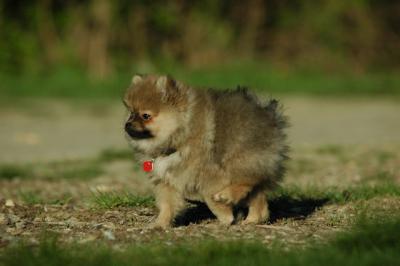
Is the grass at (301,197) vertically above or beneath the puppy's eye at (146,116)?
beneath

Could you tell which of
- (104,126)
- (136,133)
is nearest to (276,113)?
(136,133)

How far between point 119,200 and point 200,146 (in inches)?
51.6

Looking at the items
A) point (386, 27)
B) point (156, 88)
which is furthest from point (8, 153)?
point (386, 27)

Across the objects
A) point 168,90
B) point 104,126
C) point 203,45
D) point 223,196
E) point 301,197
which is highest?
point 203,45

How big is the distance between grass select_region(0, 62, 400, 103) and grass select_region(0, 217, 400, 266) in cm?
1385

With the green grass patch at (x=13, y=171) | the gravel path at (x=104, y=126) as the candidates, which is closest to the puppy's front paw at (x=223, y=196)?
the green grass patch at (x=13, y=171)

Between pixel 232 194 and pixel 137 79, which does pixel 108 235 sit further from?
pixel 137 79

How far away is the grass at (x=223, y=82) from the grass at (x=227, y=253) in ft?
45.4

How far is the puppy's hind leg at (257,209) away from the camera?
6.51 m

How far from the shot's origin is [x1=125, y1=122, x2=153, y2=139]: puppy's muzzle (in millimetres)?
→ 6133

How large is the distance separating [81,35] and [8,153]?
8455mm

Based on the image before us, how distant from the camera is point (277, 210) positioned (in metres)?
Result: 7.24

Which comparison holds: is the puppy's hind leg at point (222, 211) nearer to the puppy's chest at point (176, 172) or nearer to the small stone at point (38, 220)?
the puppy's chest at point (176, 172)

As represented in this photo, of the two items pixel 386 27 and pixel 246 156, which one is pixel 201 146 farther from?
pixel 386 27
